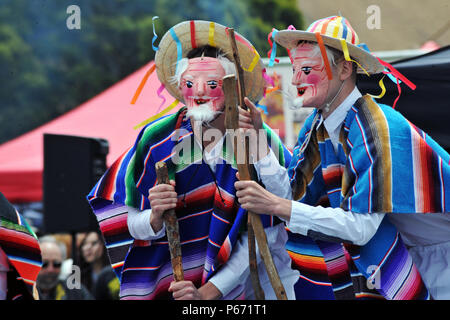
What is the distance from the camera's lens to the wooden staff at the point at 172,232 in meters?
2.86

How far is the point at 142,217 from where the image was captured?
10.3 feet

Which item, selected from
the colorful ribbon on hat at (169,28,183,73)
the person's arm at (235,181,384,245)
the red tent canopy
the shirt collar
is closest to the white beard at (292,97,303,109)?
the shirt collar

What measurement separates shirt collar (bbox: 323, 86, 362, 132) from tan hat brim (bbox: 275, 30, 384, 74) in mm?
146

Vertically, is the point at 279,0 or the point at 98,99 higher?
the point at 279,0

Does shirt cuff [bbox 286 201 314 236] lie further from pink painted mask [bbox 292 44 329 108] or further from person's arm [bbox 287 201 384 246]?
pink painted mask [bbox 292 44 329 108]

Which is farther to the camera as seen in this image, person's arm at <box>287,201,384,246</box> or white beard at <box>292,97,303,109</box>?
white beard at <box>292,97,303,109</box>

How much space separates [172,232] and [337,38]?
3.56 feet

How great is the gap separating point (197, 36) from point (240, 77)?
627 millimetres

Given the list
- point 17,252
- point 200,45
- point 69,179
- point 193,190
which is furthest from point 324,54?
point 69,179

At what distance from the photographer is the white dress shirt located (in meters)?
3.11

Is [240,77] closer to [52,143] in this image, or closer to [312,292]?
[312,292]

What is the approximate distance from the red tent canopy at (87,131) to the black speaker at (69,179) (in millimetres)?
1960

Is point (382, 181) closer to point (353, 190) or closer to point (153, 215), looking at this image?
point (353, 190)
